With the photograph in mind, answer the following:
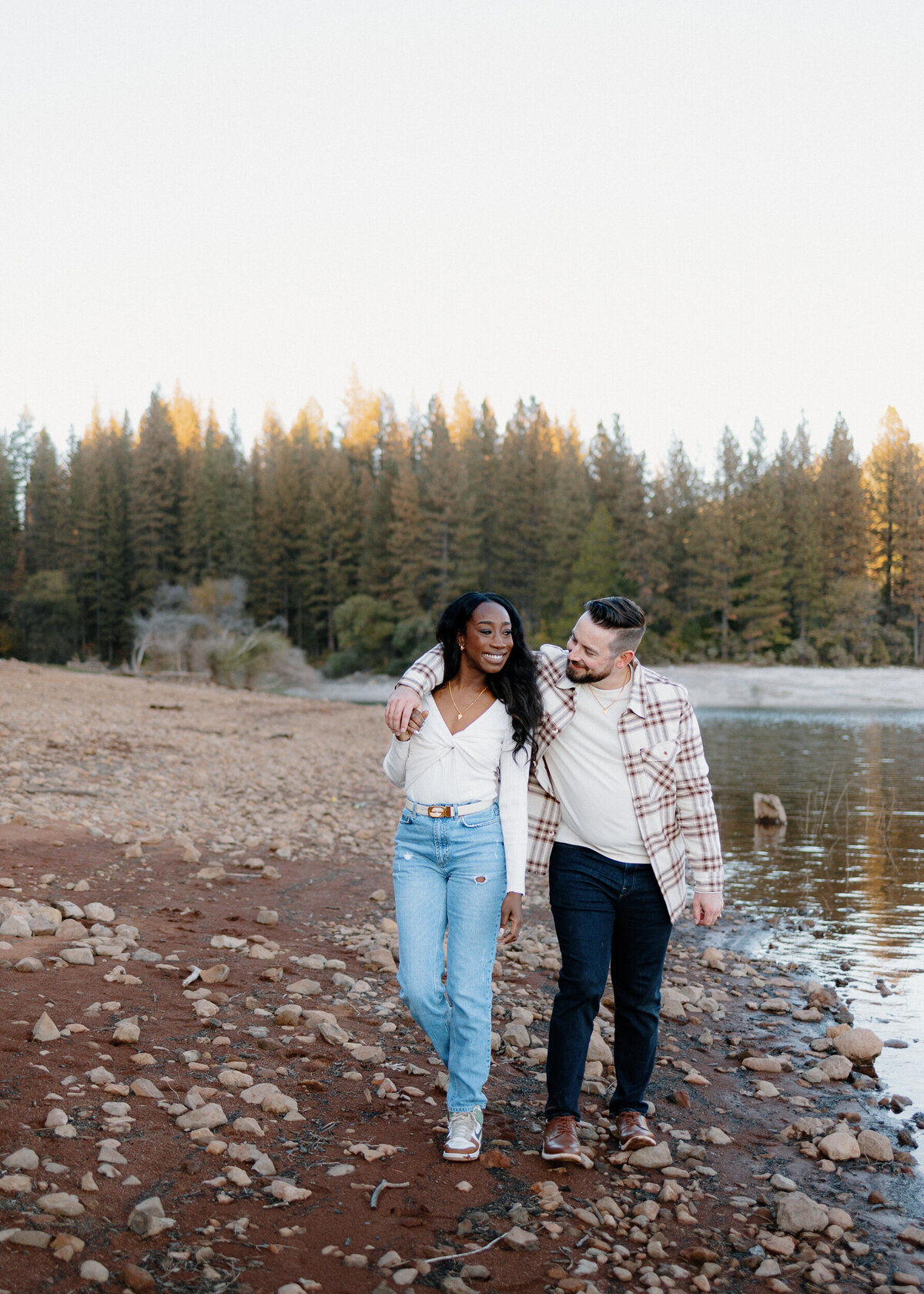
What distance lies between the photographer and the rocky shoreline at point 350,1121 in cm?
249

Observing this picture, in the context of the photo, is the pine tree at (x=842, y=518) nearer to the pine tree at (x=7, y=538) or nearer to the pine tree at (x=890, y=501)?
the pine tree at (x=890, y=501)

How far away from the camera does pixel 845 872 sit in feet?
30.5

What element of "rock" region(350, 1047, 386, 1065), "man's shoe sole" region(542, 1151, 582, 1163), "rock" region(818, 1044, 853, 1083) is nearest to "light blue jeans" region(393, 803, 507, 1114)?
"man's shoe sole" region(542, 1151, 582, 1163)

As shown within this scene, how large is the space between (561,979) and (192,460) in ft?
202

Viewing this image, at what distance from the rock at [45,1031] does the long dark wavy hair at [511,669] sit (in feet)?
6.28

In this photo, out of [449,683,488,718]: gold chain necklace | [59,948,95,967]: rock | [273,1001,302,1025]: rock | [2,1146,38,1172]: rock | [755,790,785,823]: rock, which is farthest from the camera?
[755,790,785,823]: rock

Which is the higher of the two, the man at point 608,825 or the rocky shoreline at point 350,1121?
the man at point 608,825

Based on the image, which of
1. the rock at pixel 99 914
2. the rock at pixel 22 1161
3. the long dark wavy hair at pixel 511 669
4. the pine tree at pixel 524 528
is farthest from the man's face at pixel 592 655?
the pine tree at pixel 524 528

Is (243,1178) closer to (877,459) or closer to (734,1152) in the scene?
(734,1152)

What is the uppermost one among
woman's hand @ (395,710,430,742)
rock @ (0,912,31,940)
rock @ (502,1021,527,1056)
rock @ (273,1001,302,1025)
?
woman's hand @ (395,710,430,742)

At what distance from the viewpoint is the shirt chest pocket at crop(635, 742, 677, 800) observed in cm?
318

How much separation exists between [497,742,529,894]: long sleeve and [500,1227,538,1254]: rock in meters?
0.93

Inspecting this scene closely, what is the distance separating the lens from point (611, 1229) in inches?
110

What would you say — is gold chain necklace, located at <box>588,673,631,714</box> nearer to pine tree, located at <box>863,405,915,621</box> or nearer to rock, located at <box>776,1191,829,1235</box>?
rock, located at <box>776,1191,829,1235</box>
